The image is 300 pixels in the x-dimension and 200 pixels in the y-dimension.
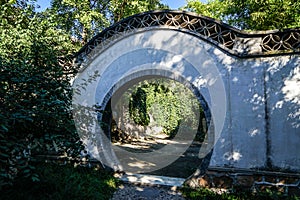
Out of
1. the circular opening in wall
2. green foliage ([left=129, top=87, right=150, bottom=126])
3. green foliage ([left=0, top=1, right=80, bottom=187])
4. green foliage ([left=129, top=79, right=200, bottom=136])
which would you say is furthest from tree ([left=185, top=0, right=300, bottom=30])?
green foliage ([left=0, top=1, right=80, bottom=187])

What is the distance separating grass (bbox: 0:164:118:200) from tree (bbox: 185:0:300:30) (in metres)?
7.97

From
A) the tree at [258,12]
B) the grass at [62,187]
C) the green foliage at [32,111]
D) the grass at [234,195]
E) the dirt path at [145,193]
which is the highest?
the tree at [258,12]

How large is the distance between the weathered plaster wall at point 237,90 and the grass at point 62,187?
210 cm

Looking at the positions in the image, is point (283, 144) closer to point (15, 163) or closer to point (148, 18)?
point (148, 18)

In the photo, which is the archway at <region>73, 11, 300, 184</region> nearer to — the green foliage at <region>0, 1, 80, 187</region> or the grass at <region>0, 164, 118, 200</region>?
the grass at <region>0, 164, 118, 200</region>

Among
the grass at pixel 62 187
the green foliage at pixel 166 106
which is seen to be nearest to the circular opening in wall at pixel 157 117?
the green foliage at pixel 166 106

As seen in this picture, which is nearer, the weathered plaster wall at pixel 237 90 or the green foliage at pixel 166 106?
the weathered plaster wall at pixel 237 90

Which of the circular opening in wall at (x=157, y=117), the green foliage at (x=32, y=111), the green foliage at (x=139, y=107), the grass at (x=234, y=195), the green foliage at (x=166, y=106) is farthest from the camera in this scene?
the green foliage at (x=166, y=106)

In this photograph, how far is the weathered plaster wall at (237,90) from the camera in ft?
13.8

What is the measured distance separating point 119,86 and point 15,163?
3.67m

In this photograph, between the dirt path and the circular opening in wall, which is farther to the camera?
the circular opening in wall

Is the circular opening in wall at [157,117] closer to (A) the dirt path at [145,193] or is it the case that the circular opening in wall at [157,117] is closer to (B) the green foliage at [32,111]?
(A) the dirt path at [145,193]

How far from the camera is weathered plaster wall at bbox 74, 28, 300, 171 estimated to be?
4.20 metres

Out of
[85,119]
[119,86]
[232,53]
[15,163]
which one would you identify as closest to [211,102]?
[232,53]
